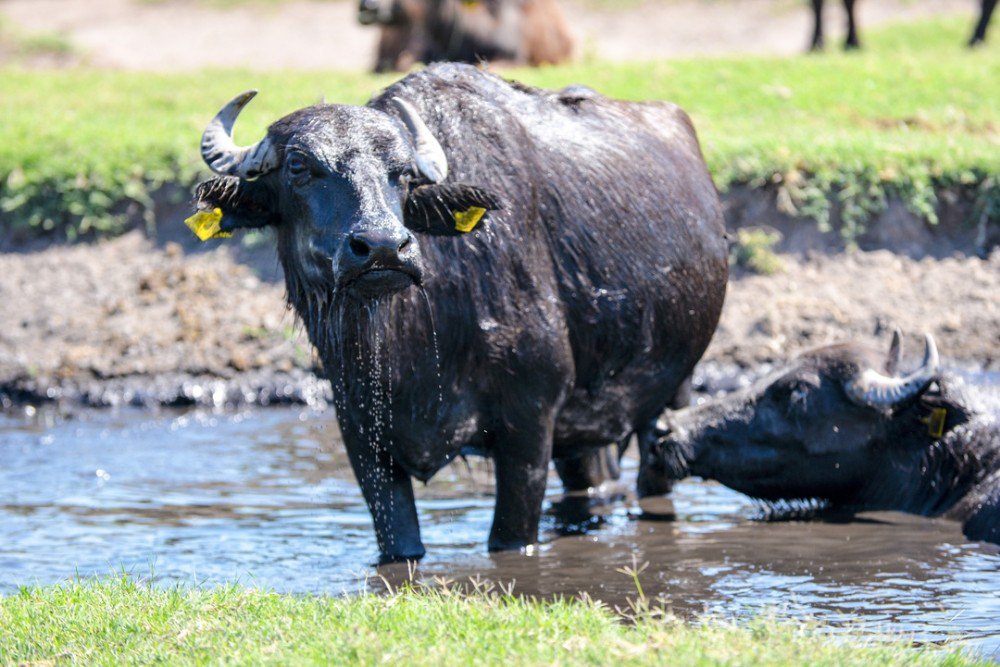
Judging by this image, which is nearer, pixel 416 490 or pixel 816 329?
pixel 416 490

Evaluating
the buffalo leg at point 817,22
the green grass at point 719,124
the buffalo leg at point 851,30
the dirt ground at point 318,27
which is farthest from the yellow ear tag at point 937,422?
the dirt ground at point 318,27

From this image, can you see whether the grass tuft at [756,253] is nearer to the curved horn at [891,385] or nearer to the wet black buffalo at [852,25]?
the curved horn at [891,385]

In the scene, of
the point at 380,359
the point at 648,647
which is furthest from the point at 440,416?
the point at 648,647

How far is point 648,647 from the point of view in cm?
510

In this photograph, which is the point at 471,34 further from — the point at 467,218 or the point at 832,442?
the point at 467,218

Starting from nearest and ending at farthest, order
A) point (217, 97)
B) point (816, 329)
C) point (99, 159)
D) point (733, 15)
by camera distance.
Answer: point (816, 329) < point (99, 159) < point (217, 97) < point (733, 15)

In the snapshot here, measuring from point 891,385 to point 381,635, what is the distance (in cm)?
422

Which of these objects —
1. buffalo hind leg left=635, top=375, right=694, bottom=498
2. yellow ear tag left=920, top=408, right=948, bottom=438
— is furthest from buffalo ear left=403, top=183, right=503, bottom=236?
yellow ear tag left=920, top=408, right=948, bottom=438

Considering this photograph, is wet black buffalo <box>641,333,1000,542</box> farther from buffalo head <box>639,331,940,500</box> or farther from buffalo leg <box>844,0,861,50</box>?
buffalo leg <box>844,0,861,50</box>

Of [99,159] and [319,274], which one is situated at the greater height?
[99,159]

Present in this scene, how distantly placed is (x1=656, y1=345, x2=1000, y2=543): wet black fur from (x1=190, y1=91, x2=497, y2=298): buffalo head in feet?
9.10

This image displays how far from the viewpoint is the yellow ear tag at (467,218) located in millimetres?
6754

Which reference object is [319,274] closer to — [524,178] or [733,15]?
[524,178]

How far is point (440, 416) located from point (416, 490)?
2612 millimetres
